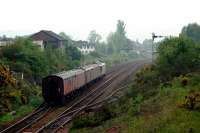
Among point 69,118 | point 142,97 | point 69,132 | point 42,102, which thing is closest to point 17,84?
point 42,102

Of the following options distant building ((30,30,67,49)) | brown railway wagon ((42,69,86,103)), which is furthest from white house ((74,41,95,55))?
brown railway wagon ((42,69,86,103))

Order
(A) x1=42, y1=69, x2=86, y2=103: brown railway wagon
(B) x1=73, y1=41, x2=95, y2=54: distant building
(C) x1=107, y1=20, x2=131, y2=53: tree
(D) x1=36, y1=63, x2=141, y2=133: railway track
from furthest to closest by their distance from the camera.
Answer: (C) x1=107, y1=20, x2=131, y2=53: tree, (B) x1=73, y1=41, x2=95, y2=54: distant building, (A) x1=42, y1=69, x2=86, y2=103: brown railway wagon, (D) x1=36, y1=63, x2=141, y2=133: railway track

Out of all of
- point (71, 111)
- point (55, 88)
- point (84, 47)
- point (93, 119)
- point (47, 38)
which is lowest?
point (71, 111)

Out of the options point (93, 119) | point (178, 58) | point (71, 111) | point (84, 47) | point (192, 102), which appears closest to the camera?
point (192, 102)

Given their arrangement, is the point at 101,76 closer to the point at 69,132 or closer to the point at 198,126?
the point at 69,132

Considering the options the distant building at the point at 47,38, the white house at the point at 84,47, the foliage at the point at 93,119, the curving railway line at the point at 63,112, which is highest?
the distant building at the point at 47,38

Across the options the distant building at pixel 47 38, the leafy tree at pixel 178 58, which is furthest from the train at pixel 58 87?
the distant building at pixel 47 38

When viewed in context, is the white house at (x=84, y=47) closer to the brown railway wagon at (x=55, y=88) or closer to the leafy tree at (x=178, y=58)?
the leafy tree at (x=178, y=58)

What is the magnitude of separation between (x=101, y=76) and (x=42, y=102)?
2237cm

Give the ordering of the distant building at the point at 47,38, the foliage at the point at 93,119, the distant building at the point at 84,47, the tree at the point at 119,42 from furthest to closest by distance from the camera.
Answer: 1. the tree at the point at 119,42
2. the distant building at the point at 84,47
3. the distant building at the point at 47,38
4. the foliage at the point at 93,119

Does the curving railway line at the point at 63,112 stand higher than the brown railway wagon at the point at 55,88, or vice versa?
the brown railway wagon at the point at 55,88

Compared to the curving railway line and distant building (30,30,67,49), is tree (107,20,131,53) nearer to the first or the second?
distant building (30,30,67,49)

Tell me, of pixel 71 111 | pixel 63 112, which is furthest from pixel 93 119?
pixel 71 111

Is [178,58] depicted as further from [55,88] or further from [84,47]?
[84,47]
